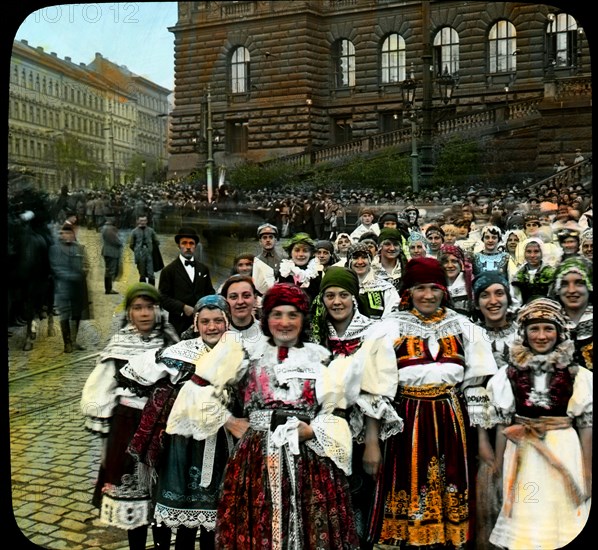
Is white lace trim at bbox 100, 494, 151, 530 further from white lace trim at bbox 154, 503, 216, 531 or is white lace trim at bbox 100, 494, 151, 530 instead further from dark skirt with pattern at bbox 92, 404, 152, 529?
white lace trim at bbox 154, 503, 216, 531

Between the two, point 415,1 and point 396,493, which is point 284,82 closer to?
point 415,1

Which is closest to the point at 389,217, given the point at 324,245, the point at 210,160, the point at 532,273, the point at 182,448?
the point at 324,245

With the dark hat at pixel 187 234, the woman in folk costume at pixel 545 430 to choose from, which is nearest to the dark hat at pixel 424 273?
the woman in folk costume at pixel 545 430

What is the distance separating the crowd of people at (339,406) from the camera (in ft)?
10.1

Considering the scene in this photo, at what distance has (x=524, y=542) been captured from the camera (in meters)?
3.24

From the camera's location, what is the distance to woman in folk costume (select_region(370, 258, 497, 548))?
10.9 ft

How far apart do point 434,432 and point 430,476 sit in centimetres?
19

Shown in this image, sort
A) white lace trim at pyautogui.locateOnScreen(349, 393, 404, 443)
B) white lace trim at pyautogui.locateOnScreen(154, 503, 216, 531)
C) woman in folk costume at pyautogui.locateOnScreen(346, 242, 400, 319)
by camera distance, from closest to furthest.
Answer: white lace trim at pyautogui.locateOnScreen(349, 393, 404, 443)
white lace trim at pyautogui.locateOnScreen(154, 503, 216, 531)
woman in folk costume at pyautogui.locateOnScreen(346, 242, 400, 319)

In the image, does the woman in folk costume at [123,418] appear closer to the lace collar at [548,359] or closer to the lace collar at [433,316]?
the lace collar at [433,316]

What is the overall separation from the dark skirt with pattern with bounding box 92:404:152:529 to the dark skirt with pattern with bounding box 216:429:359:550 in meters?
0.47

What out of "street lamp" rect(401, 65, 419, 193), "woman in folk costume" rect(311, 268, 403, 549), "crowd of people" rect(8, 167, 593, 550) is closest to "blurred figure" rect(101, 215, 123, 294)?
"crowd of people" rect(8, 167, 593, 550)

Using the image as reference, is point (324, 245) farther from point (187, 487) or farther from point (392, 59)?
point (187, 487)

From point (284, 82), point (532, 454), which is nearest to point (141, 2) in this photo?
point (284, 82)

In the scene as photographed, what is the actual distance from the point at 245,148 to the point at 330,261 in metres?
0.73
